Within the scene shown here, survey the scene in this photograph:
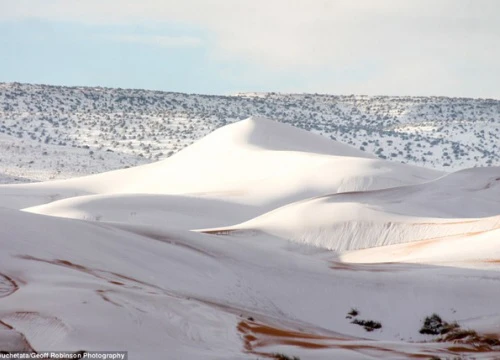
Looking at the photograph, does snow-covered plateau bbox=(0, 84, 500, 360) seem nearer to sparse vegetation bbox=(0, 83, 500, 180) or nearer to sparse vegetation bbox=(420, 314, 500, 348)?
sparse vegetation bbox=(420, 314, 500, 348)

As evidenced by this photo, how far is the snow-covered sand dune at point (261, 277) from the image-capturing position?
6863 millimetres

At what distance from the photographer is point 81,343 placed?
6.36 m

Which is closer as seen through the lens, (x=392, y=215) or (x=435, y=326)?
(x=435, y=326)

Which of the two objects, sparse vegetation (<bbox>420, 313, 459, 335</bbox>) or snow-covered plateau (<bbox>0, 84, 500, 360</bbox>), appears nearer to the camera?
snow-covered plateau (<bbox>0, 84, 500, 360</bbox>)

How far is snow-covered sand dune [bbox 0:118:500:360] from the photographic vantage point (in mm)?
6863

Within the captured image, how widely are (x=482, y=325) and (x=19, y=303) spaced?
4.20 meters

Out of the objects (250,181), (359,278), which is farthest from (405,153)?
(359,278)

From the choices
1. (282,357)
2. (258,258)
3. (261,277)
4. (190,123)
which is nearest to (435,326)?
(261,277)

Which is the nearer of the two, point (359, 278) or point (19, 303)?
point (19, 303)

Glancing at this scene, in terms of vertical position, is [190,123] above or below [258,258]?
above

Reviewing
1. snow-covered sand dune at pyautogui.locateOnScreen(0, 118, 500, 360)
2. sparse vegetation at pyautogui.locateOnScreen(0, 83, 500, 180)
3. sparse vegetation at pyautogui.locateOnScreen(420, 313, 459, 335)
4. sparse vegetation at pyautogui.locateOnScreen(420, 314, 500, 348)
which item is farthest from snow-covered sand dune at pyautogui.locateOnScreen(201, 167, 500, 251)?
sparse vegetation at pyautogui.locateOnScreen(0, 83, 500, 180)

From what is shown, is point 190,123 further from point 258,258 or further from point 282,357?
point 282,357

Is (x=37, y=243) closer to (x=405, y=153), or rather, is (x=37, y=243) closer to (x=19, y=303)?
(x=19, y=303)

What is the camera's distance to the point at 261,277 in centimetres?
1058
